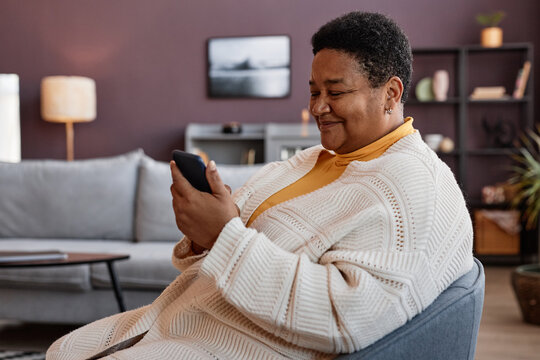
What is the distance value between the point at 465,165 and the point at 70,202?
11.0 feet

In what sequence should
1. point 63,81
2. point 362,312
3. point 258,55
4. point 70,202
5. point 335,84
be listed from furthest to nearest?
1. point 258,55
2. point 63,81
3. point 70,202
4. point 335,84
5. point 362,312

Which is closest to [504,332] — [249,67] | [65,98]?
[249,67]

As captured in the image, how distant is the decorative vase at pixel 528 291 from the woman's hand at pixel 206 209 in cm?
259

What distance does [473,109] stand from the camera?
5.27 meters

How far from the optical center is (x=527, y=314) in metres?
3.19

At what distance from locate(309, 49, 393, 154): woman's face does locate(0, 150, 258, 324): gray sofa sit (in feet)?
6.02

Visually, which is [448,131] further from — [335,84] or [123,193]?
[335,84]

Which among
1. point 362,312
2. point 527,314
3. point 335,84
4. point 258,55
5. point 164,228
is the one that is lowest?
point 527,314

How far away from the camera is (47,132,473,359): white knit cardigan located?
2.85 ft

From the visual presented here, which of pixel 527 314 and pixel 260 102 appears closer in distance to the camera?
pixel 527 314

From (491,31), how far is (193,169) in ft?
15.2

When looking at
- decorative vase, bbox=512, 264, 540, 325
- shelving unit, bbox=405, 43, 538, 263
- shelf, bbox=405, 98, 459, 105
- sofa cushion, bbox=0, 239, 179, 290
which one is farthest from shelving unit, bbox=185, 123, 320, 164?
sofa cushion, bbox=0, 239, 179, 290

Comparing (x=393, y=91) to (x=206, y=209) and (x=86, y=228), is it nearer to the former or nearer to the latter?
(x=206, y=209)

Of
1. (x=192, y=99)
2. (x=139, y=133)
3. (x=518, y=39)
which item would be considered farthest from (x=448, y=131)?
(x=139, y=133)
